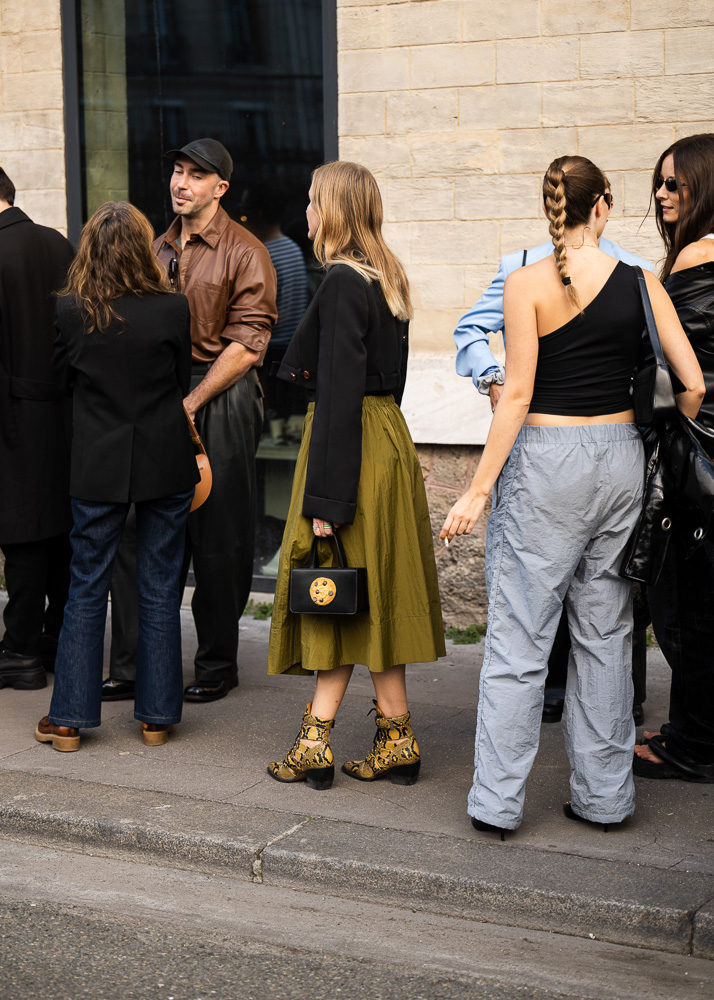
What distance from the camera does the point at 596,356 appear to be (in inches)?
149

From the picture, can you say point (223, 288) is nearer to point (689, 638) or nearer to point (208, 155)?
point (208, 155)

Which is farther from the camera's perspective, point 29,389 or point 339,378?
point 29,389

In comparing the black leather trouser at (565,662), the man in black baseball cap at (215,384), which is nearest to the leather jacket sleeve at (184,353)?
the man in black baseball cap at (215,384)

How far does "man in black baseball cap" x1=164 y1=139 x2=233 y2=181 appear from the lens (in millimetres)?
5469

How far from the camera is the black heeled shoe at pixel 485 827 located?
3.96 meters

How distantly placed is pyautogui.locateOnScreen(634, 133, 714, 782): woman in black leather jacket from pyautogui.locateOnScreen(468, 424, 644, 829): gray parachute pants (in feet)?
1.40

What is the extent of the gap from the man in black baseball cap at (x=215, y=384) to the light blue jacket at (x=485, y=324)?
3.61ft

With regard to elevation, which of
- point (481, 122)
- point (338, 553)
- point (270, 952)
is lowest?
point (270, 952)

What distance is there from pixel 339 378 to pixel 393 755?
1329 millimetres

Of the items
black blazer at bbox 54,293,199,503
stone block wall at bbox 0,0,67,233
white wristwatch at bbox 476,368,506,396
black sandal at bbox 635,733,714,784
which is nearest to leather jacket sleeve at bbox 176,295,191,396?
black blazer at bbox 54,293,199,503

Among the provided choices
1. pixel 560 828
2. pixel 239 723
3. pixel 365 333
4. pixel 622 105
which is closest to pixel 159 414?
pixel 365 333

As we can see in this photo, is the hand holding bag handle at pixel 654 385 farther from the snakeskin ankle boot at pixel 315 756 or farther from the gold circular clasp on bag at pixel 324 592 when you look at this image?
the snakeskin ankle boot at pixel 315 756

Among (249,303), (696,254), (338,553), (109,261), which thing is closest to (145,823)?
(338,553)

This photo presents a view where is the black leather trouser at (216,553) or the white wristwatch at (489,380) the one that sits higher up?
the white wristwatch at (489,380)
